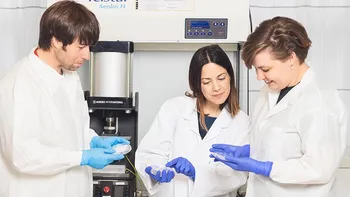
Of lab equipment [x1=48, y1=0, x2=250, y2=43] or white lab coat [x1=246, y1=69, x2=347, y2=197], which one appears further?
lab equipment [x1=48, y1=0, x2=250, y2=43]

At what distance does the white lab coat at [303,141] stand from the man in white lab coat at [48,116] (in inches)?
18.8

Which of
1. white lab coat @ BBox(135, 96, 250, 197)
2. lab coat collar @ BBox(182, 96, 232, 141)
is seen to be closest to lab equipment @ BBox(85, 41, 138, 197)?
white lab coat @ BBox(135, 96, 250, 197)

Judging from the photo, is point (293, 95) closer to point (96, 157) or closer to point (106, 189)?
point (96, 157)

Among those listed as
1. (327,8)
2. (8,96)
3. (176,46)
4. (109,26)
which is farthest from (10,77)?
(327,8)

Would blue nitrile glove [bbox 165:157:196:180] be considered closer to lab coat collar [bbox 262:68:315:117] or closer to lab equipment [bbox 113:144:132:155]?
lab equipment [bbox 113:144:132:155]

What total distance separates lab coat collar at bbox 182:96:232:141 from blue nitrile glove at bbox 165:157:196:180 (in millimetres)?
123

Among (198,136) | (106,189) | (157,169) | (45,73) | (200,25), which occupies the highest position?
(200,25)

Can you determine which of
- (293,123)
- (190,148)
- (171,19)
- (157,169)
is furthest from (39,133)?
(171,19)

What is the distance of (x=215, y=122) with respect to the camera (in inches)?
67.8

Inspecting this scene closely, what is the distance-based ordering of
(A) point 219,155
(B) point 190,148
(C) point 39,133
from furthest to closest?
(B) point 190,148, (A) point 219,155, (C) point 39,133

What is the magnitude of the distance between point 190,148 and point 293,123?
19.0 inches

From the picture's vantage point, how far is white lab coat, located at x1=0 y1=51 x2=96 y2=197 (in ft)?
4.13

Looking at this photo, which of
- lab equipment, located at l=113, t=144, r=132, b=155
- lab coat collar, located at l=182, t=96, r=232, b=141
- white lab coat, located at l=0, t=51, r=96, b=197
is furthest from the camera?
lab coat collar, located at l=182, t=96, r=232, b=141

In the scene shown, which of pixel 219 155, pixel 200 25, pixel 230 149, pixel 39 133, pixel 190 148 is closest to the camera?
pixel 39 133
